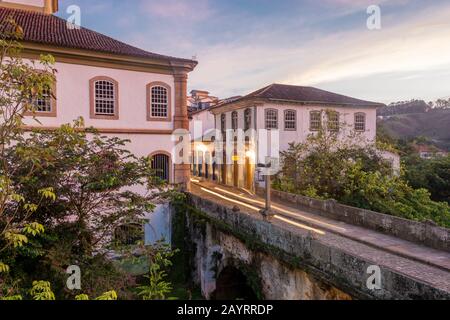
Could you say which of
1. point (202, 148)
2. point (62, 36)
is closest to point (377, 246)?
point (62, 36)

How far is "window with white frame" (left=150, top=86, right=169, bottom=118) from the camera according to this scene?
1719 cm

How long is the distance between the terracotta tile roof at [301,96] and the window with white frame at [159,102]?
6.41 meters

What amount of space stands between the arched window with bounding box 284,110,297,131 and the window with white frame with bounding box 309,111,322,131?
124cm

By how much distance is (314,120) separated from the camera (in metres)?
23.2

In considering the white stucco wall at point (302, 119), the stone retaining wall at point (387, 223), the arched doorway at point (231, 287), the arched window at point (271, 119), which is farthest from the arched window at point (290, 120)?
the arched doorway at point (231, 287)

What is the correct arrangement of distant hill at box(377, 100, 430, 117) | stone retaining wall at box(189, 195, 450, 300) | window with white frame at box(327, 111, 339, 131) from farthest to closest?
1. distant hill at box(377, 100, 430, 117)
2. window with white frame at box(327, 111, 339, 131)
3. stone retaining wall at box(189, 195, 450, 300)

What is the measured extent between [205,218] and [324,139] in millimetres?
10398

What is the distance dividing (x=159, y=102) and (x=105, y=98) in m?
2.66

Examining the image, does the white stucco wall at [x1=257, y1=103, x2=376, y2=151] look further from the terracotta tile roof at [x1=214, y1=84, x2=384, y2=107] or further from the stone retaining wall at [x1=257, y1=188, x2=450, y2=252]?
the stone retaining wall at [x1=257, y1=188, x2=450, y2=252]

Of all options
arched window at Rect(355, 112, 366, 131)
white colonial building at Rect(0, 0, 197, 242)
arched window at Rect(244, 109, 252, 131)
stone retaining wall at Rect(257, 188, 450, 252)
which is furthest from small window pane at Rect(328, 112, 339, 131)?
white colonial building at Rect(0, 0, 197, 242)

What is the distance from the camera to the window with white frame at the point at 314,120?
75.6ft

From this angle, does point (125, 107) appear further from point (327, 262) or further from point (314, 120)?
point (314, 120)
